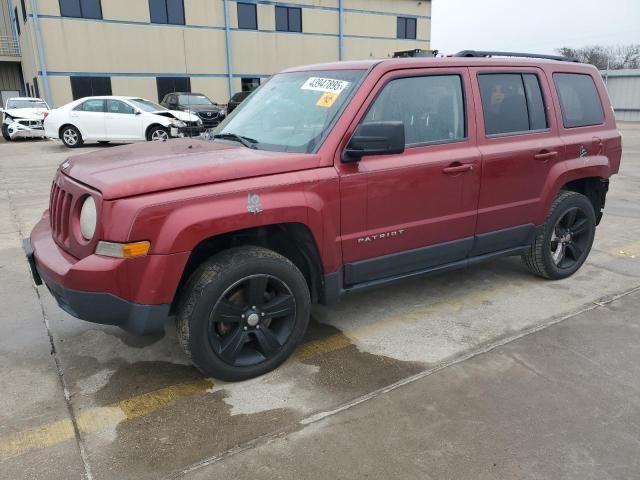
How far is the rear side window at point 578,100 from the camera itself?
443cm

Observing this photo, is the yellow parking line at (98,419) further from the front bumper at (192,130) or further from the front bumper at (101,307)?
the front bumper at (192,130)

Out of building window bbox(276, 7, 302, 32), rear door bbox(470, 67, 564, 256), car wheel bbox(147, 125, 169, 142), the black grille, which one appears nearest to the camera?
the black grille

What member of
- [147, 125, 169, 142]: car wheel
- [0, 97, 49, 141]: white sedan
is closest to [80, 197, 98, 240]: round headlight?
[147, 125, 169, 142]: car wheel

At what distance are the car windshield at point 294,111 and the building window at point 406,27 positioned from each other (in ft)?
120

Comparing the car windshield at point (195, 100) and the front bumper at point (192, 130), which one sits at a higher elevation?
the front bumper at point (192, 130)

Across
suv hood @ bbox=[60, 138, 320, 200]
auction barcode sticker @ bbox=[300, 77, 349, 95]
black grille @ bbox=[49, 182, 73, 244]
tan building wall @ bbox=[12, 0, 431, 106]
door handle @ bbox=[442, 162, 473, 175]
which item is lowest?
black grille @ bbox=[49, 182, 73, 244]

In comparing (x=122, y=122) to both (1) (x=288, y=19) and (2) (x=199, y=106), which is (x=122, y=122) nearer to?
Result: (2) (x=199, y=106)

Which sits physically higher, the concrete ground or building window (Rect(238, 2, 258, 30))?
building window (Rect(238, 2, 258, 30))

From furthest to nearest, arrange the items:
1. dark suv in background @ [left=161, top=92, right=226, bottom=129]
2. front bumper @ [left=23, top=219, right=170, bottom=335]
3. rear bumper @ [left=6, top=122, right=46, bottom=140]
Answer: rear bumper @ [left=6, top=122, right=46, bottom=140], dark suv in background @ [left=161, top=92, right=226, bottom=129], front bumper @ [left=23, top=219, right=170, bottom=335]

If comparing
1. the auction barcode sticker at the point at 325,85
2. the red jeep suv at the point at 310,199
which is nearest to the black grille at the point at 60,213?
the red jeep suv at the point at 310,199

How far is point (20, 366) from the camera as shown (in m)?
3.37

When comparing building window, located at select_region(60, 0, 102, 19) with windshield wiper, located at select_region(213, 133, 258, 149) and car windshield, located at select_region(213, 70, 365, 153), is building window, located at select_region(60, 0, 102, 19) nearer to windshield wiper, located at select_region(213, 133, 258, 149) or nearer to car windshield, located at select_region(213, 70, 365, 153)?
car windshield, located at select_region(213, 70, 365, 153)

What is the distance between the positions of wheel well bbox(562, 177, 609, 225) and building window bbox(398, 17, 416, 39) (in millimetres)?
35459

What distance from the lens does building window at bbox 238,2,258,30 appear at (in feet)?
102
